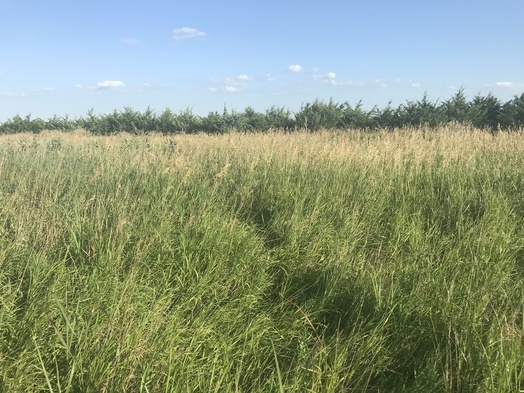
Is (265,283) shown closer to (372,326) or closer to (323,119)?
(372,326)

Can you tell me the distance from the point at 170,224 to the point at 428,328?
230 cm

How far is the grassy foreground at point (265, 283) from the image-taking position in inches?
73.0

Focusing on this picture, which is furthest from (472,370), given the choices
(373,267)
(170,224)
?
(170,224)

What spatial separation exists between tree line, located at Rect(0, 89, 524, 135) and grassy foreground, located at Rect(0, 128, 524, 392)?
6067 mm

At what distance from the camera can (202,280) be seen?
2744 mm

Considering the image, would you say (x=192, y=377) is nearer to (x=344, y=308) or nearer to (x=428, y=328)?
(x=344, y=308)

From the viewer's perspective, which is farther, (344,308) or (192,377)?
(344,308)

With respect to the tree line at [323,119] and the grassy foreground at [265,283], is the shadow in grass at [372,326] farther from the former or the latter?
the tree line at [323,119]

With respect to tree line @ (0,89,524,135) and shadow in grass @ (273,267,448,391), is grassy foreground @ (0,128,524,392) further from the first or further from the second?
tree line @ (0,89,524,135)

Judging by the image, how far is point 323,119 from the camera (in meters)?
16.5

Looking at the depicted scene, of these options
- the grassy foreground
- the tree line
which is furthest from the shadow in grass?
the tree line

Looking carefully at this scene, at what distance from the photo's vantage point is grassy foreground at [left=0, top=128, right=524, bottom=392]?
1.86 m

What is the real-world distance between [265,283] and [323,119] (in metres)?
14.5

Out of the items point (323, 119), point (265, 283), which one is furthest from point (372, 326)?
point (323, 119)
